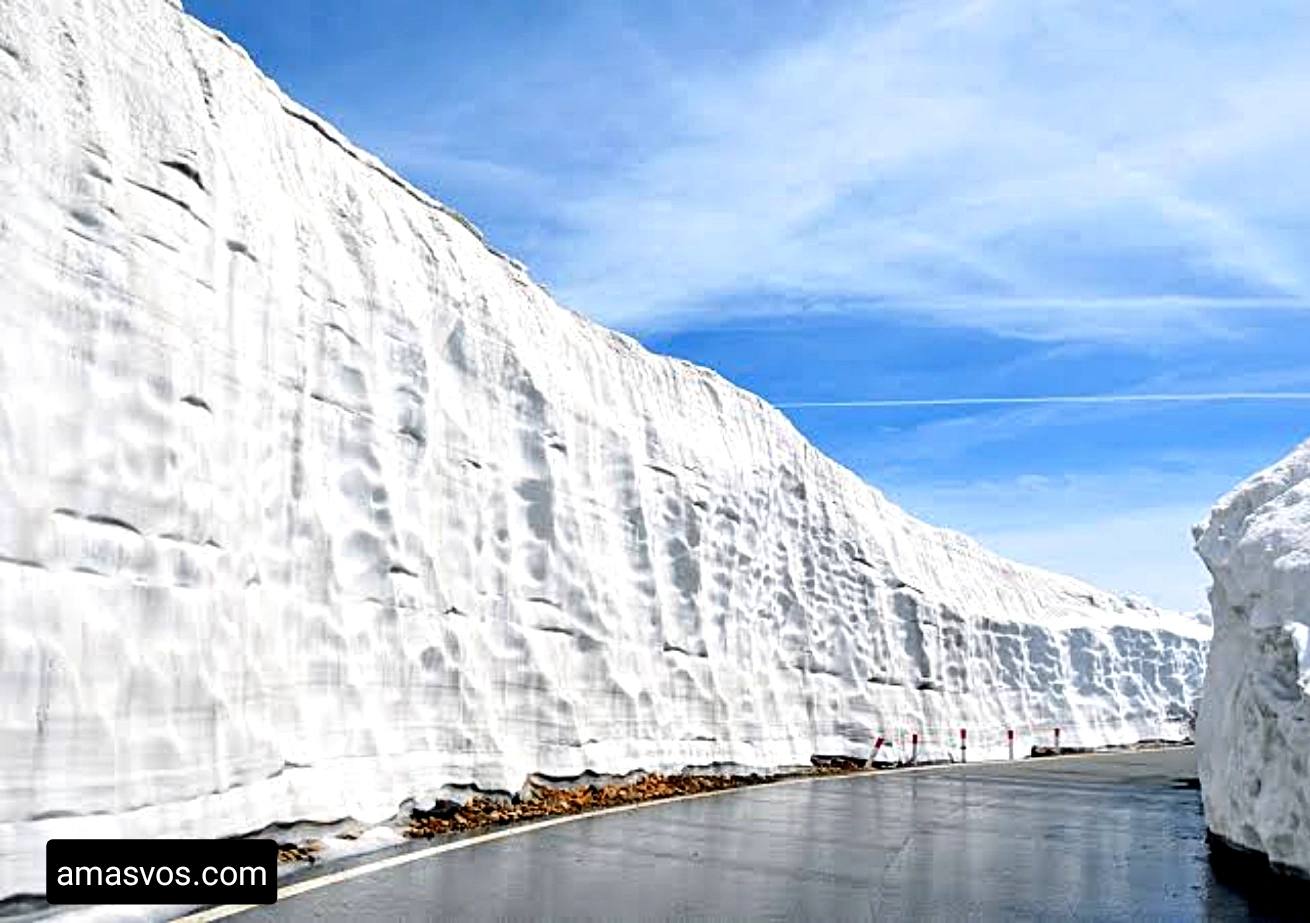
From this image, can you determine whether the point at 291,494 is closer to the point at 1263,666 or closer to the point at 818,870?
the point at 818,870

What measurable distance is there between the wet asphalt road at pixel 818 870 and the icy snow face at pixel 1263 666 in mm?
624

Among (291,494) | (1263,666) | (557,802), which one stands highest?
(291,494)

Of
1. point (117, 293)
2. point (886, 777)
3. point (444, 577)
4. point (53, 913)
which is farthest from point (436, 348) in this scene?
point (886, 777)

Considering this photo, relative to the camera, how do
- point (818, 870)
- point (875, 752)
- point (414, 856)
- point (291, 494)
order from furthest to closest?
point (875, 752) < point (291, 494) < point (818, 870) < point (414, 856)

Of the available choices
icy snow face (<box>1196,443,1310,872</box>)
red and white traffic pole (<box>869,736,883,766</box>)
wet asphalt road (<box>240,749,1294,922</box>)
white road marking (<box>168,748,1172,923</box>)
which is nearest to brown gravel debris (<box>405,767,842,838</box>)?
white road marking (<box>168,748,1172,923</box>)

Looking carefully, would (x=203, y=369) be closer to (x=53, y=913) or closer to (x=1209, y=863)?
(x=53, y=913)

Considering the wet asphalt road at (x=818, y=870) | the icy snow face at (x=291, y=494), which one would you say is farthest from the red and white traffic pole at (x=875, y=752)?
the wet asphalt road at (x=818, y=870)

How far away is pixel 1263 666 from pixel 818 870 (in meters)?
3.72

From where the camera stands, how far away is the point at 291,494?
39.8 ft

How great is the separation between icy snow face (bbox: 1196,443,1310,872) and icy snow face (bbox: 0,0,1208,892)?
274 inches

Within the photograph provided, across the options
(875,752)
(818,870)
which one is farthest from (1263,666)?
(875,752)

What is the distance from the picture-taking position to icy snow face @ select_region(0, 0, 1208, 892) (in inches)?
334

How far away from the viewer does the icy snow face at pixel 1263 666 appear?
1032 centimetres

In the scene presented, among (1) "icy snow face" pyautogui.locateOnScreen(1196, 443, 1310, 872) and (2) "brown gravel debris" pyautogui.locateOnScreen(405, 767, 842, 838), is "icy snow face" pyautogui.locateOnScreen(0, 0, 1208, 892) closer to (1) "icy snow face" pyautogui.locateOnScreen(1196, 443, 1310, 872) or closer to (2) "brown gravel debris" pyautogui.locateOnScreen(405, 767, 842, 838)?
(2) "brown gravel debris" pyautogui.locateOnScreen(405, 767, 842, 838)
